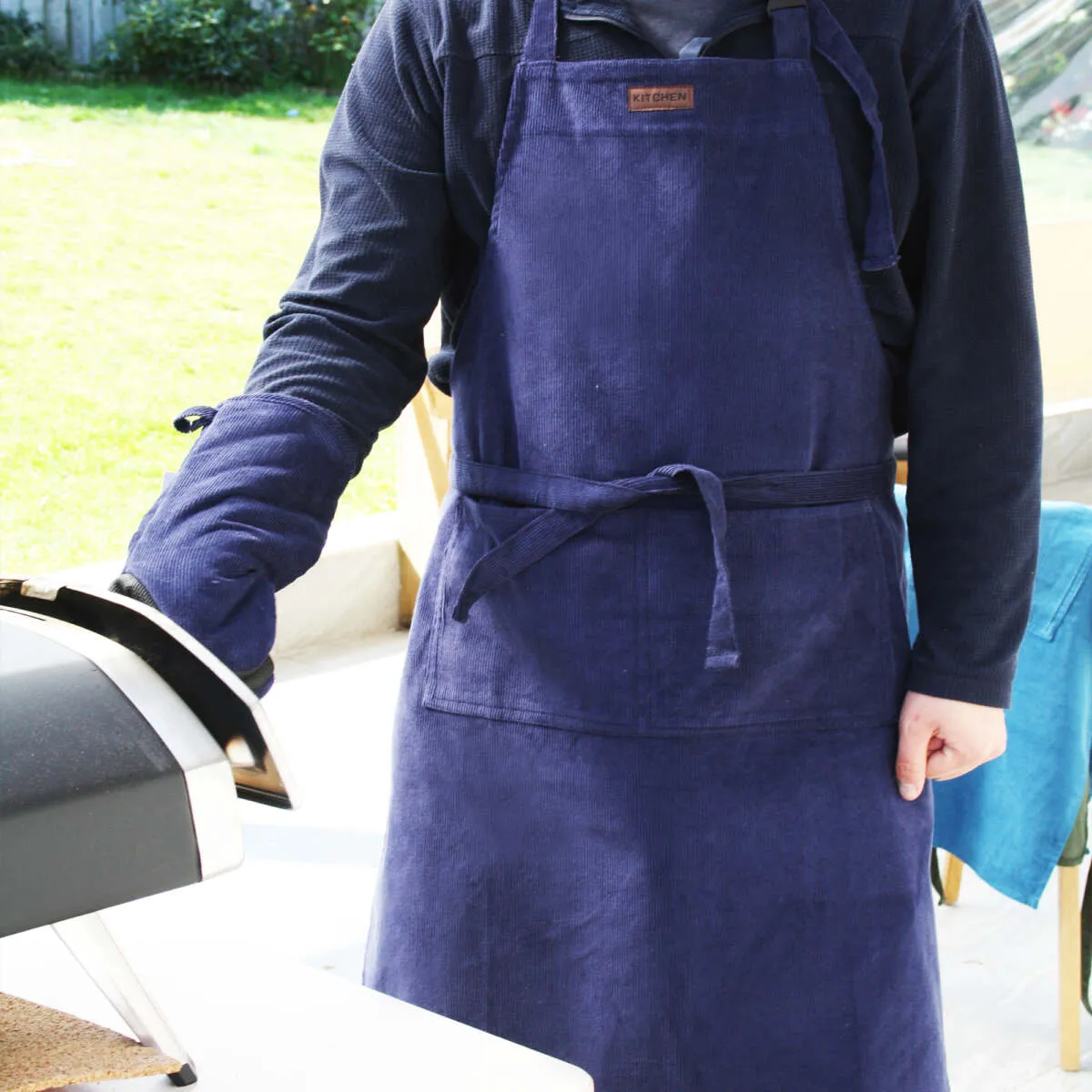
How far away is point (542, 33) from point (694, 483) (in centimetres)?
37

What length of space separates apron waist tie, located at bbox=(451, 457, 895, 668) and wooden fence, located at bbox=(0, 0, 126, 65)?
4716 millimetres

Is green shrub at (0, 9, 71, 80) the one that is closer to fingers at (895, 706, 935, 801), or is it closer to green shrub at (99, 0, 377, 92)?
green shrub at (99, 0, 377, 92)

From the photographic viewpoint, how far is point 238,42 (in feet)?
18.3

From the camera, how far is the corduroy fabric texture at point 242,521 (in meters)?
0.84

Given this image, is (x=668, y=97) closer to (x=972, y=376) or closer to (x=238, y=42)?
(x=972, y=376)

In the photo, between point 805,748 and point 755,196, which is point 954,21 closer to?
point 755,196

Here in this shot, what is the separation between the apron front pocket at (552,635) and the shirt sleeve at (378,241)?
0.50ft

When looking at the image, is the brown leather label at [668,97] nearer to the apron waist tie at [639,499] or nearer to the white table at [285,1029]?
the apron waist tie at [639,499]

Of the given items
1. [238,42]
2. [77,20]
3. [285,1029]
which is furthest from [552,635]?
[238,42]

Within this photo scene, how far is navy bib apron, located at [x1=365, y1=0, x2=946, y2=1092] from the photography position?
108cm

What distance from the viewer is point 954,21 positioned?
106cm

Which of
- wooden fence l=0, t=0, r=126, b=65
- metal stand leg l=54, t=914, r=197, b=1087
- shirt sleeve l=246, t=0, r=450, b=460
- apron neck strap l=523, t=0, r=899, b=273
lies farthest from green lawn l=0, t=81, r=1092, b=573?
metal stand leg l=54, t=914, r=197, b=1087

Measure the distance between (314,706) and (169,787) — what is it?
113 inches

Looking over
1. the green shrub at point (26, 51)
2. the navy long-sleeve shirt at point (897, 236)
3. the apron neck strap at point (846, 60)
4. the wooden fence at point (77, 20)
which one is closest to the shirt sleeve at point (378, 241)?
the navy long-sleeve shirt at point (897, 236)
